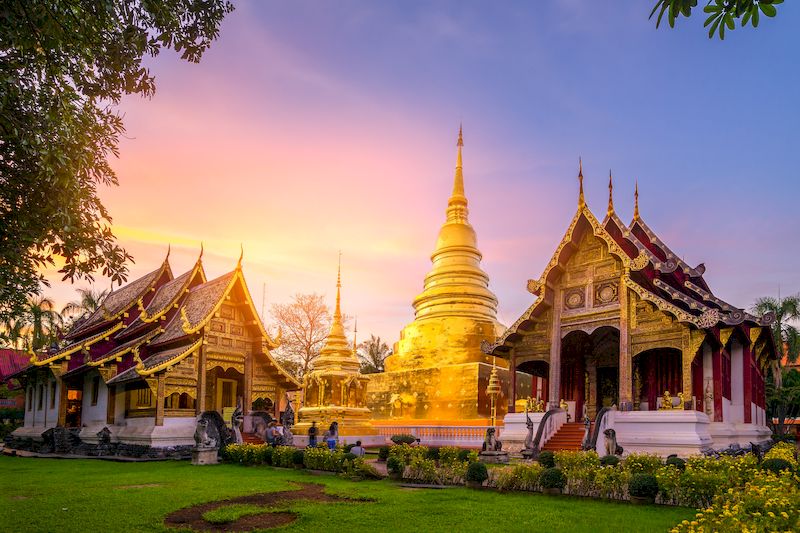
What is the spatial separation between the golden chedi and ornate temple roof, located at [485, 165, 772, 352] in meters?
8.46

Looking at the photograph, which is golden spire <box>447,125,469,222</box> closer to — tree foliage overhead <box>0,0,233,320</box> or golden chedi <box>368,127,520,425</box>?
golden chedi <box>368,127,520,425</box>

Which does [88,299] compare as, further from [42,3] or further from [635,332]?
[42,3]

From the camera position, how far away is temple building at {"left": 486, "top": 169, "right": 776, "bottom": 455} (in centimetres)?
1803

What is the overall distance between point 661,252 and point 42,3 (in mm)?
20990

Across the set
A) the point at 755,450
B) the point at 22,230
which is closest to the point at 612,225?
the point at 755,450

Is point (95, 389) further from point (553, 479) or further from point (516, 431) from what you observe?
point (553, 479)

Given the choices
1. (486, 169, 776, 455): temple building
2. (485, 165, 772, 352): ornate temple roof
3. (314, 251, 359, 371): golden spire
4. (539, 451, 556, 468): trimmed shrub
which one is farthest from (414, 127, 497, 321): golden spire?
(539, 451, 556, 468): trimmed shrub

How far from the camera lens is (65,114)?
23.6 ft

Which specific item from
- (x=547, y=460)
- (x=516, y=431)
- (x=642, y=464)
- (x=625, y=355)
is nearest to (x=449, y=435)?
(x=516, y=431)

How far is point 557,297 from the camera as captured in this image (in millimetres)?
21703

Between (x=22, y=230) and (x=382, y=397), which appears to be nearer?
(x=22, y=230)

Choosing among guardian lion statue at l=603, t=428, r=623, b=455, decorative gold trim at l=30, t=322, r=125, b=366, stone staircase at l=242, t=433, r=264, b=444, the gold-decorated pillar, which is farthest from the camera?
decorative gold trim at l=30, t=322, r=125, b=366

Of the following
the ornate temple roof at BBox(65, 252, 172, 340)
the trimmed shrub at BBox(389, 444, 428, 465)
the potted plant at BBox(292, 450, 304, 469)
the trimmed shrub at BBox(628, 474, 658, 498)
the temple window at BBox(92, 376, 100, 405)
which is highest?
the ornate temple roof at BBox(65, 252, 172, 340)

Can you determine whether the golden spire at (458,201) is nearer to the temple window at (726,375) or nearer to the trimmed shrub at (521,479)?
the temple window at (726,375)
